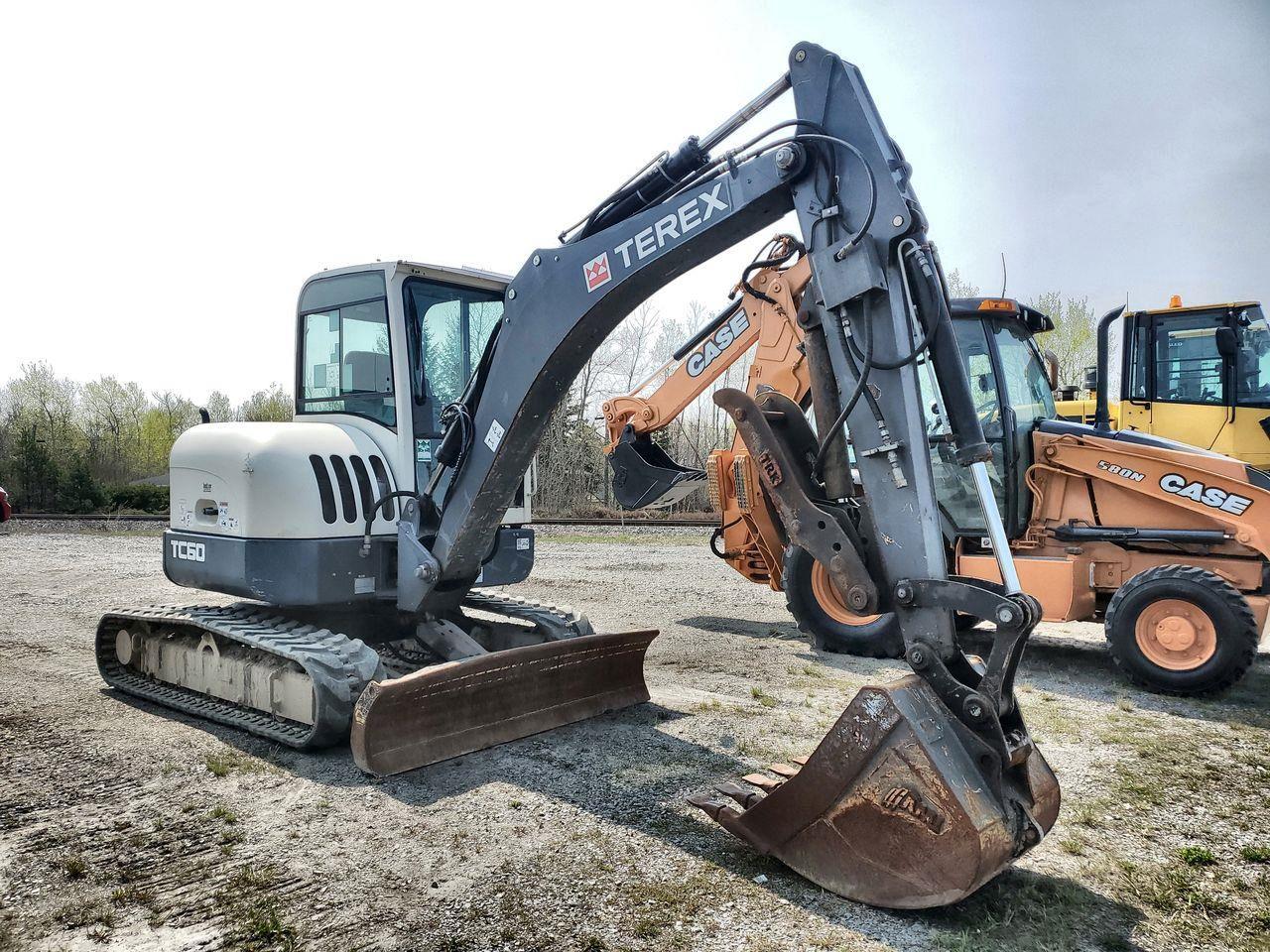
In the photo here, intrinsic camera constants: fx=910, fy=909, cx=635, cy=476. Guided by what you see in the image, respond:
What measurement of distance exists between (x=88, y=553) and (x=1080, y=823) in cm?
1574

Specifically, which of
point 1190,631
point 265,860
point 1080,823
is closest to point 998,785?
point 1080,823

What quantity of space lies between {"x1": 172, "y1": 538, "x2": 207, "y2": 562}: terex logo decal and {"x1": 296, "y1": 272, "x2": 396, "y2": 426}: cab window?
1.19 metres

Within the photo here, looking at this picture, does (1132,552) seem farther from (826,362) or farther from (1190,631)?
(826,362)

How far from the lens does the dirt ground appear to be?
10.1ft

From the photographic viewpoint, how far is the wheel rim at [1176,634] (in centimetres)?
617

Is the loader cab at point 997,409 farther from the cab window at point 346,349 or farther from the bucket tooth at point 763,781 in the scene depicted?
the cab window at point 346,349

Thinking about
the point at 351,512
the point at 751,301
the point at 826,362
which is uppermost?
the point at 751,301

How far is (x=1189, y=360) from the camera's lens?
389 inches

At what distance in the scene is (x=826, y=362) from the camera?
3941mm

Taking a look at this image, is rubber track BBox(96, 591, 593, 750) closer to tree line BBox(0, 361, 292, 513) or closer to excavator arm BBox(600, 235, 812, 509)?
excavator arm BBox(600, 235, 812, 509)

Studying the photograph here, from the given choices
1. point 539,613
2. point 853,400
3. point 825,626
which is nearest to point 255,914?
point 853,400

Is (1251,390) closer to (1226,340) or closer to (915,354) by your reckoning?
(1226,340)

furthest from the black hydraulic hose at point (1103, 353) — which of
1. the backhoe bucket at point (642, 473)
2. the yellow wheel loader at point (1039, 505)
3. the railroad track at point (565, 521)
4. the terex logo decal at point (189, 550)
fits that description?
the railroad track at point (565, 521)

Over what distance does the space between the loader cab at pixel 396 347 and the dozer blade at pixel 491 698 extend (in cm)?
135
